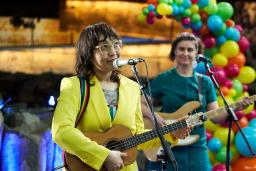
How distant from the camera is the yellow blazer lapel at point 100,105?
11.2 ft

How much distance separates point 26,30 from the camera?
700 cm

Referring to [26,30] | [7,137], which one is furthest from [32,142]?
[26,30]

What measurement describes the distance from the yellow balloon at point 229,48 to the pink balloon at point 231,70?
0.49ft

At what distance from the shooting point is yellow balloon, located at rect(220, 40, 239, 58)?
6422 millimetres

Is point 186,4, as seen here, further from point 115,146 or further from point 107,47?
point 115,146

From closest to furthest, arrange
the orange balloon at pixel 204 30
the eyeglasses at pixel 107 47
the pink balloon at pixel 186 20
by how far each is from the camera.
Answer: the eyeglasses at pixel 107 47 → the pink balloon at pixel 186 20 → the orange balloon at pixel 204 30

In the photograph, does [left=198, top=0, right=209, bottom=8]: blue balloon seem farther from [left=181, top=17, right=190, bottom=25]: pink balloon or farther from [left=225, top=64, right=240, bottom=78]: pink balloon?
[left=225, top=64, right=240, bottom=78]: pink balloon

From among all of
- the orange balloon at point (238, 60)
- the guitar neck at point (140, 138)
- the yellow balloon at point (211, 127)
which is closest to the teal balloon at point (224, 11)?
the orange balloon at point (238, 60)

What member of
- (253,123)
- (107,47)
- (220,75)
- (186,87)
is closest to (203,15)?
(220,75)

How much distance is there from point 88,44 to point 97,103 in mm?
382

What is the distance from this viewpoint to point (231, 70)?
651 cm

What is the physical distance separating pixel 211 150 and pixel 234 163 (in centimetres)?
32

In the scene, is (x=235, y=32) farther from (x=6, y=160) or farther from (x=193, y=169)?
(x=6, y=160)

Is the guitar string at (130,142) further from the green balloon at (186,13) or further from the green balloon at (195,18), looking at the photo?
the green balloon at (195,18)
